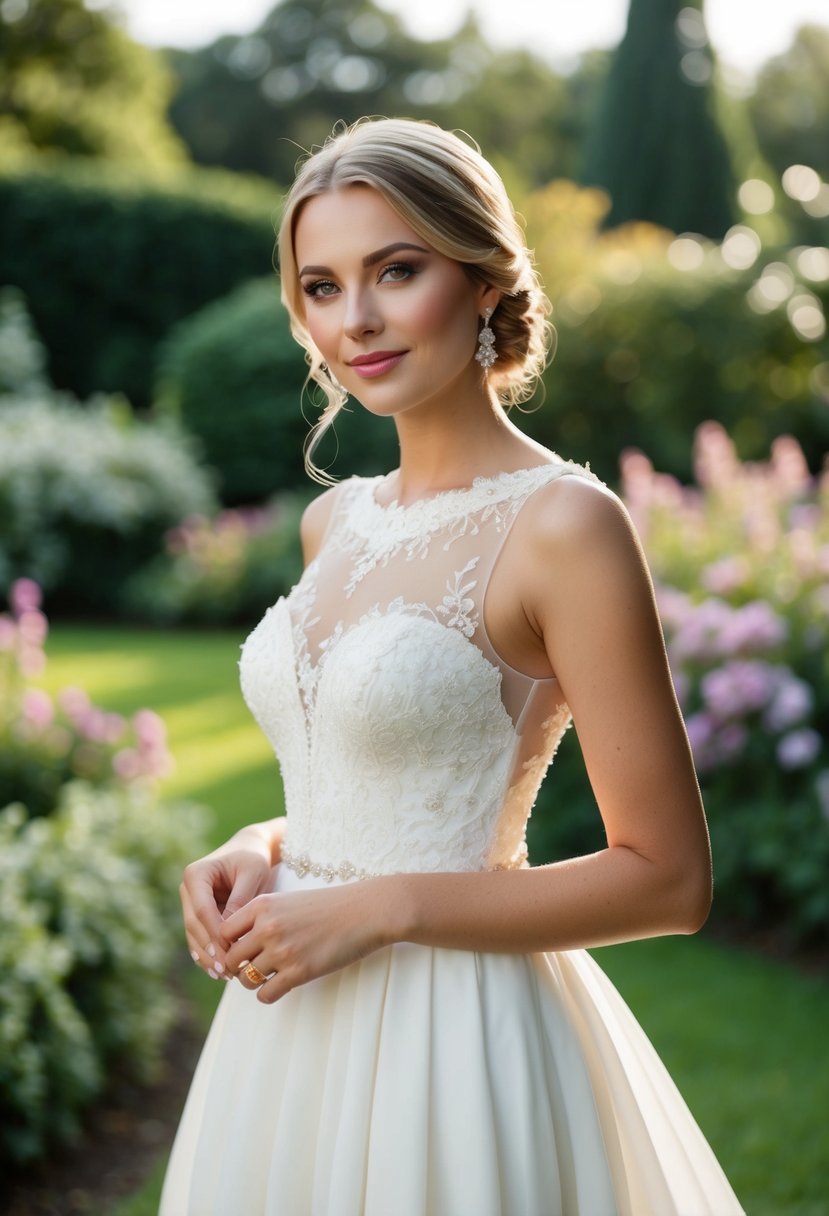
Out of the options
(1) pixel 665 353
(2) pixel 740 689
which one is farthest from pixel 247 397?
(2) pixel 740 689

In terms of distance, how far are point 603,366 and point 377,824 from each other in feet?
40.7

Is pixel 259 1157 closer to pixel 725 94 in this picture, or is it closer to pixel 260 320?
pixel 260 320

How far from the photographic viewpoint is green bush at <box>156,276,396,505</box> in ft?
Answer: 48.6

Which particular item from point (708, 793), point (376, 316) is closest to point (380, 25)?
point (708, 793)

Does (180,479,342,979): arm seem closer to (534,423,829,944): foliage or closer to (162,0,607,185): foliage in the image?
(534,423,829,944): foliage

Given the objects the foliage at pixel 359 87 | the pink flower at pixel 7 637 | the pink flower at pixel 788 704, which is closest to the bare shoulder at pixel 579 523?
the pink flower at pixel 788 704

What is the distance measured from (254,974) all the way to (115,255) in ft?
57.5

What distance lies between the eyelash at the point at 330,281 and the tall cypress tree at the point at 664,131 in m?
25.0

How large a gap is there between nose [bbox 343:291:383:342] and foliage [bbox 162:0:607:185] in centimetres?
3701

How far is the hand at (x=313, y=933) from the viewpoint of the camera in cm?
174

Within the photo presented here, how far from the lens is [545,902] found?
69.3 inches

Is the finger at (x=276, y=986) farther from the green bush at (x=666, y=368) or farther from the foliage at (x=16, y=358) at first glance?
the foliage at (x=16, y=358)

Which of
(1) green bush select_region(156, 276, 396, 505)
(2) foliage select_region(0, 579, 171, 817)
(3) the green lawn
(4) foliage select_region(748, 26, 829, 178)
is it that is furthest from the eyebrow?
(4) foliage select_region(748, 26, 829, 178)

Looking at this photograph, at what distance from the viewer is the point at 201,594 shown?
12.6 meters
